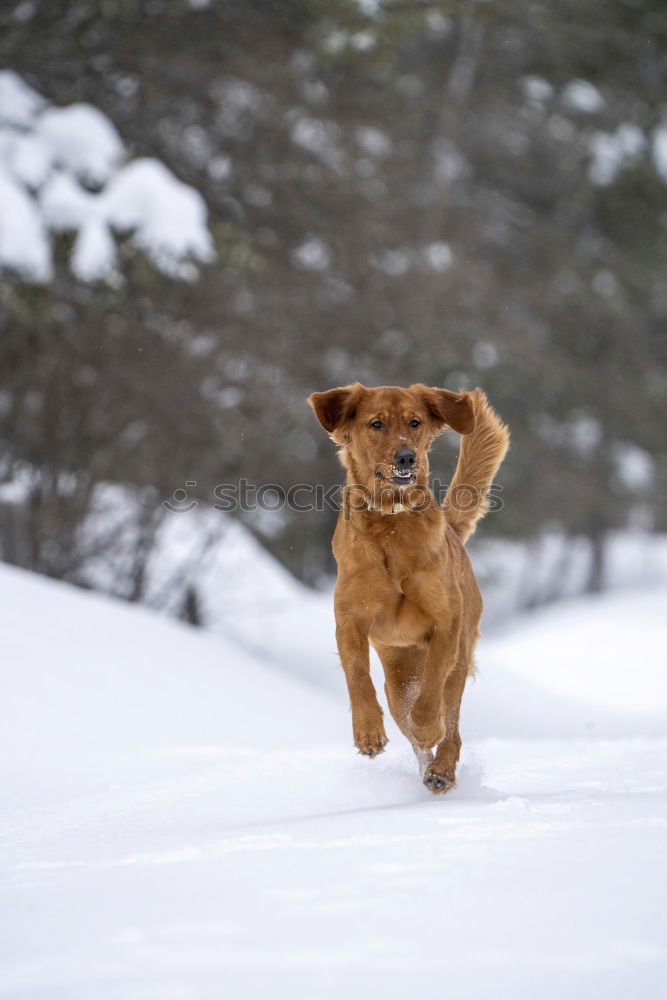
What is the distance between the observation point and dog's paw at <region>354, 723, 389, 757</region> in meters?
4.02

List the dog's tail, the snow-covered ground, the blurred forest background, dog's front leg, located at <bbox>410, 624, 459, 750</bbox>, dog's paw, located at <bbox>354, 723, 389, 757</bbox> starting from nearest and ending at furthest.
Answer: the snow-covered ground
dog's paw, located at <bbox>354, 723, 389, 757</bbox>
dog's front leg, located at <bbox>410, 624, 459, 750</bbox>
the dog's tail
the blurred forest background

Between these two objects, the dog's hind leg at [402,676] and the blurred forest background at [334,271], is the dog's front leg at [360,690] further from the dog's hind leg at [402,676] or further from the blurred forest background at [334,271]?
the blurred forest background at [334,271]

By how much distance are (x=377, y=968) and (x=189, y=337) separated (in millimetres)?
7854

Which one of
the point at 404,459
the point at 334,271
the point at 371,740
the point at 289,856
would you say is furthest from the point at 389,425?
the point at 334,271

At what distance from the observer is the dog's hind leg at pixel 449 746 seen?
4.17 m

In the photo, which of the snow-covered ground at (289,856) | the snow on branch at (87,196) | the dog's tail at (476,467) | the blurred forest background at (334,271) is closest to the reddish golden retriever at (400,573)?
the snow-covered ground at (289,856)

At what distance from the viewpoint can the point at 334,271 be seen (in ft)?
46.4

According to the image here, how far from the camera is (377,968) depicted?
234 centimetres

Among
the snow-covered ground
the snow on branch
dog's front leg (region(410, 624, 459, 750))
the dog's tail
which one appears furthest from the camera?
the snow on branch

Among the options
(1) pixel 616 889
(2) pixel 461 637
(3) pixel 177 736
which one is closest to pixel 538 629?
(3) pixel 177 736

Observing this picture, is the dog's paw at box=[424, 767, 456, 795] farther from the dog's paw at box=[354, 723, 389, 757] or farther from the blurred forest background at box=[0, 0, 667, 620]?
the blurred forest background at box=[0, 0, 667, 620]

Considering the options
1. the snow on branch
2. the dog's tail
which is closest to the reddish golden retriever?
the dog's tail

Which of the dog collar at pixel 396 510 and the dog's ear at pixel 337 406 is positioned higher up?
the dog's ear at pixel 337 406

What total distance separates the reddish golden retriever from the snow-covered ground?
0.91 feet
